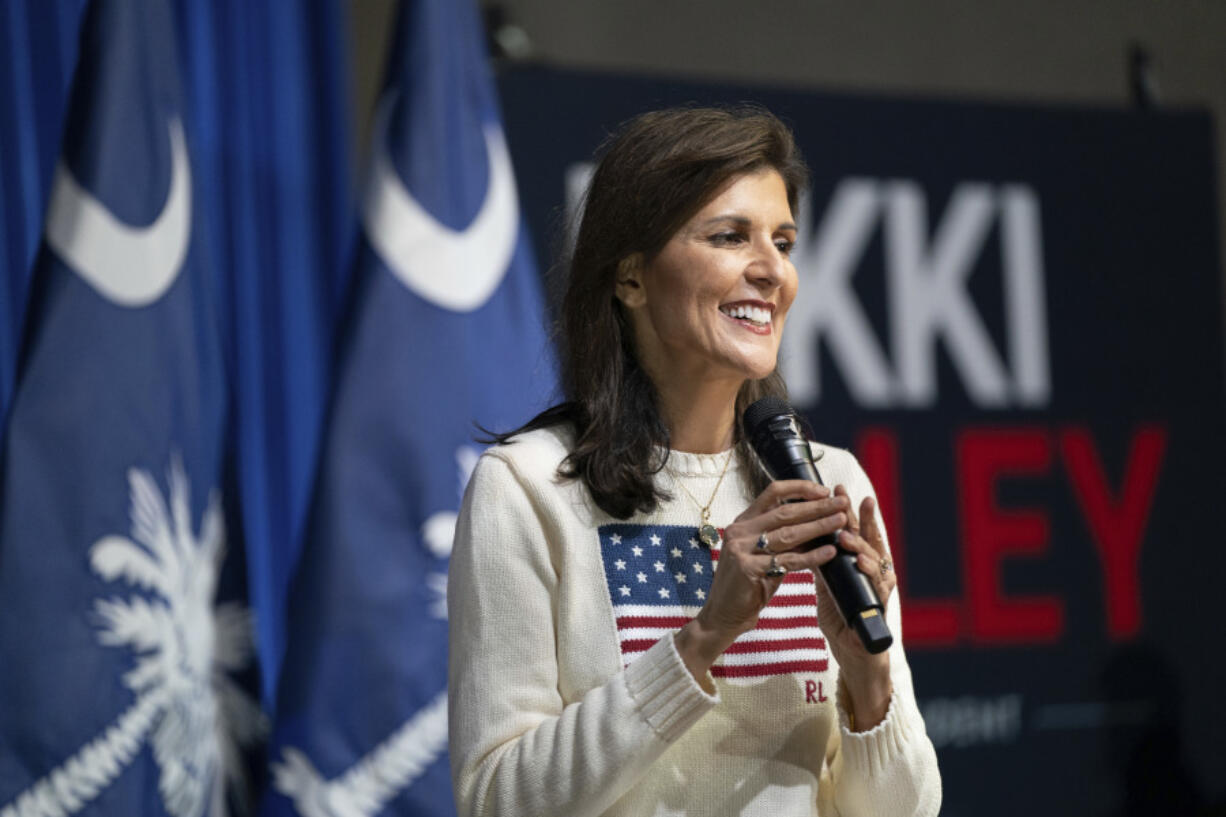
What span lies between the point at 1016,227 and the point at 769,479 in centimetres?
298

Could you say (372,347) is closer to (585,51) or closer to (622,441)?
(622,441)

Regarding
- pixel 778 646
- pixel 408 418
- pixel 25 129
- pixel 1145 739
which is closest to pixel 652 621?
pixel 778 646

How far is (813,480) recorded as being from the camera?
1.37 metres

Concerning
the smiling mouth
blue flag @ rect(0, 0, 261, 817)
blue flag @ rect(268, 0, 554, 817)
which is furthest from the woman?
blue flag @ rect(0, 0, 261, 817)

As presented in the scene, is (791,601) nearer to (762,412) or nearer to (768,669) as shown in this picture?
(768,669)

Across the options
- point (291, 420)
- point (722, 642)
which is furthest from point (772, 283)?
point (291, 420)

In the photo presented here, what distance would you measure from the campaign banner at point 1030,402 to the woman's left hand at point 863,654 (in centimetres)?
258

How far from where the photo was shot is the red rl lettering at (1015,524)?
4.11 metres

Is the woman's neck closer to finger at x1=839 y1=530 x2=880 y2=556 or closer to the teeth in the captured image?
the teeth

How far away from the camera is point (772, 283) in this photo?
5.12ft

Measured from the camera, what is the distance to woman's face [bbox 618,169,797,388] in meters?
1.54

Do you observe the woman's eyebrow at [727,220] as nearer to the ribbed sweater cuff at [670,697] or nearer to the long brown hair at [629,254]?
the long brown hair at [629,254]

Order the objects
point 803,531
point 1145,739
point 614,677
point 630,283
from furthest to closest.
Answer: point 1145,739 < point 630,283 < point 614,677 < point 803,531

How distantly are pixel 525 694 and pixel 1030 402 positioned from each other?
10.4 ft
